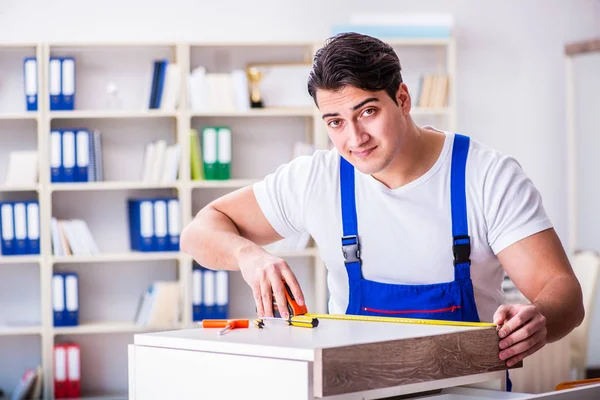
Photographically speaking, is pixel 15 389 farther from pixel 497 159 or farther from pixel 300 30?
pixel 497 159

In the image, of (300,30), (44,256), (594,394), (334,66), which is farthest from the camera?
(300,30)

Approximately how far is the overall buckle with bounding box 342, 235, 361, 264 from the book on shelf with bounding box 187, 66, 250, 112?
10.7 feet

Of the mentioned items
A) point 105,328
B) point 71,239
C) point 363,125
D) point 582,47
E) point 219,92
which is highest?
point 582,47

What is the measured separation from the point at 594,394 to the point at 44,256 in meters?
3.98

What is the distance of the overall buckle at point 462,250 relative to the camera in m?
1.66

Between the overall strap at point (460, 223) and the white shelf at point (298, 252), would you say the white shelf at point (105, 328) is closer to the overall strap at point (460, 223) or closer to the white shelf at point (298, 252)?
the white shelf at point (298, 252)

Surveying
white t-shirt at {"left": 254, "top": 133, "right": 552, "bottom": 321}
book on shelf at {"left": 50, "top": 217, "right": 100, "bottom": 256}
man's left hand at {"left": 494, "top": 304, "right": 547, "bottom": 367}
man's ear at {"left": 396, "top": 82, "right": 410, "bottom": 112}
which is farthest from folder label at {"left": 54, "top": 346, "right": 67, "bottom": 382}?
man's left hand at {"left": 494, "top": 304, "right": 547, "bottom": 367}

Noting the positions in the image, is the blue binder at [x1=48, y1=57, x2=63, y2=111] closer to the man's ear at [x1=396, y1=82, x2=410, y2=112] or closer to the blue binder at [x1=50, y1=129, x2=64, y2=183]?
the blue binder at [x1=50, y1=129, x2=64, y2=183]

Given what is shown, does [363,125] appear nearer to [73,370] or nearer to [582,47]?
[73,370]

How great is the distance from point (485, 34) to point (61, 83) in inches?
101

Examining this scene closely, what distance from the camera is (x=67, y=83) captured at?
4820mm

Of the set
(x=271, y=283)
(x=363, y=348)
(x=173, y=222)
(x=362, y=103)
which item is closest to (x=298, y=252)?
(x=173, y=222)

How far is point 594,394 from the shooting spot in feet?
4.28

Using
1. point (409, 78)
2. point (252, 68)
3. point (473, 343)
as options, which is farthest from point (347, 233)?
point (409, 78)
